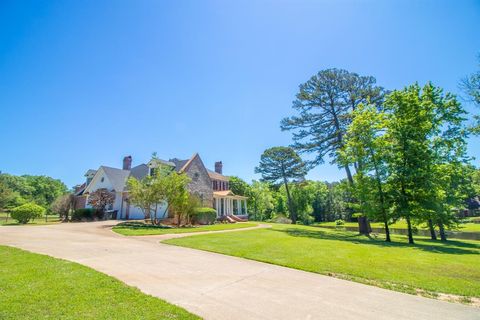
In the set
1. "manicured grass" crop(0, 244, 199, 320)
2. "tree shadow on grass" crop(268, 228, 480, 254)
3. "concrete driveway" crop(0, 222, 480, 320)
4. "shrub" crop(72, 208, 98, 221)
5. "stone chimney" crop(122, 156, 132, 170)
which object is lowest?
"tree shadow on grass" crop(268, 228, 480, 254)

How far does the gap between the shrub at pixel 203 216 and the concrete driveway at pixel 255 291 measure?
612 inches

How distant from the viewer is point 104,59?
531 inches

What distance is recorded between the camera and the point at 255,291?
5.20m

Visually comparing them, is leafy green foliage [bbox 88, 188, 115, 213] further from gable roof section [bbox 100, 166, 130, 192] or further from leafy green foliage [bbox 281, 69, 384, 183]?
leafy green foliage [bbox 281, 69, 384, 183]

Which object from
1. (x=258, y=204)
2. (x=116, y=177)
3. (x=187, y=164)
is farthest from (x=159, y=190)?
(x=258, y=204)

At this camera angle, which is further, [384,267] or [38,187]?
Answer: [38,187]

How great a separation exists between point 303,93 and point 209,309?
71.9ft

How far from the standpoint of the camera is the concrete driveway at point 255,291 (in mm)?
4223

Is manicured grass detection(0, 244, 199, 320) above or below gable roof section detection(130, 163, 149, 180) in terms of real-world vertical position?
below

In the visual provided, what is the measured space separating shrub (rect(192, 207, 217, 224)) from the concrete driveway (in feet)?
51.0

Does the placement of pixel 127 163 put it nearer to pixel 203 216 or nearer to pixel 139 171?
pixel 139 171

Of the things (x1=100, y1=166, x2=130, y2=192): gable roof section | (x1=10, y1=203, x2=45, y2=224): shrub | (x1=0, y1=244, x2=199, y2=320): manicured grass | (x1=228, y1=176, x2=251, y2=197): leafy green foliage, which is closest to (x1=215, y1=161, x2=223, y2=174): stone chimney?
(x1=228, y1=176, x2=251, y2=197): leafy green foliage

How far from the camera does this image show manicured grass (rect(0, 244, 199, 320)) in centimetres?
368

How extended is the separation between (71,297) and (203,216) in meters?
20.1
